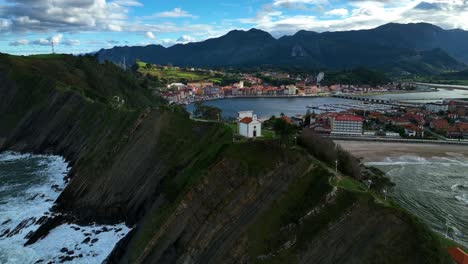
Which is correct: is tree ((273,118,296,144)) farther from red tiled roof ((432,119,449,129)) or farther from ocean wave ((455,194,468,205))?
red tiled roof ((432,119,449,129))

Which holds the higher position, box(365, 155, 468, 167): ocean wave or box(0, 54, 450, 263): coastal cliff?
box(0, 54, 450, 263): coastal cliff

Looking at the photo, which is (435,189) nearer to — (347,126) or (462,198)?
(462,198)

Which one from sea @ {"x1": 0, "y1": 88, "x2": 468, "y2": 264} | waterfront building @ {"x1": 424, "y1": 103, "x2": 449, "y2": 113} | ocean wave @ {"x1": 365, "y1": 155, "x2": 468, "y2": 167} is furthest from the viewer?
waterfront building @ {"x1": 424, "y1": 103, "x2": 449, "y2": 113}

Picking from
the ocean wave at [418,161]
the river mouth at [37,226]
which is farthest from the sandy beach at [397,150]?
the river mouth at [37,226]

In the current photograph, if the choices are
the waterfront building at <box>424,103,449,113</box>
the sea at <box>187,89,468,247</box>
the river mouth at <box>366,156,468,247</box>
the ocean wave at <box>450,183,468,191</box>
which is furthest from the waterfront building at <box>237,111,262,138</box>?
the waterfront building at <box>424,103,449,113</box>

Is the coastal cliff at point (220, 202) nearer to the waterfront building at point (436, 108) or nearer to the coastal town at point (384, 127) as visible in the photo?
the coastal town at point (384, 127)

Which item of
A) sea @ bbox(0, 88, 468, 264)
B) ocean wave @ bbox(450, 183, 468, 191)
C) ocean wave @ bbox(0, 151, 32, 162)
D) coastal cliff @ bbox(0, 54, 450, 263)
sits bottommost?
ocean wave @ bbox(450, 183, 468, 191)

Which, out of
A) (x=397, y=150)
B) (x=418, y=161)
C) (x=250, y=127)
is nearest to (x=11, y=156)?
(x=250, y=127)
